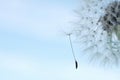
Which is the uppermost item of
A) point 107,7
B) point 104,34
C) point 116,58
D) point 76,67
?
point 107,7

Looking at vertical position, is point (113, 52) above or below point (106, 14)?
below

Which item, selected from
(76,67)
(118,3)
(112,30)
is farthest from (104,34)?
(76,67)

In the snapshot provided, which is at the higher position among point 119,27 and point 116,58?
point 119,27

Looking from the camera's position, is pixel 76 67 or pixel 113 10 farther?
pixel 113 10

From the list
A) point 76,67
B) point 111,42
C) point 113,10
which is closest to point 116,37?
point 111,42

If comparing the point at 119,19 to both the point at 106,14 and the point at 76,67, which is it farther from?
the point at 76,67

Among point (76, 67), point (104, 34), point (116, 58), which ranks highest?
point (104, 34)

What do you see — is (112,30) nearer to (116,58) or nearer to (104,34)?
(104,34)

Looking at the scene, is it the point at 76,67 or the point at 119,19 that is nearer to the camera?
the point at 76,67
